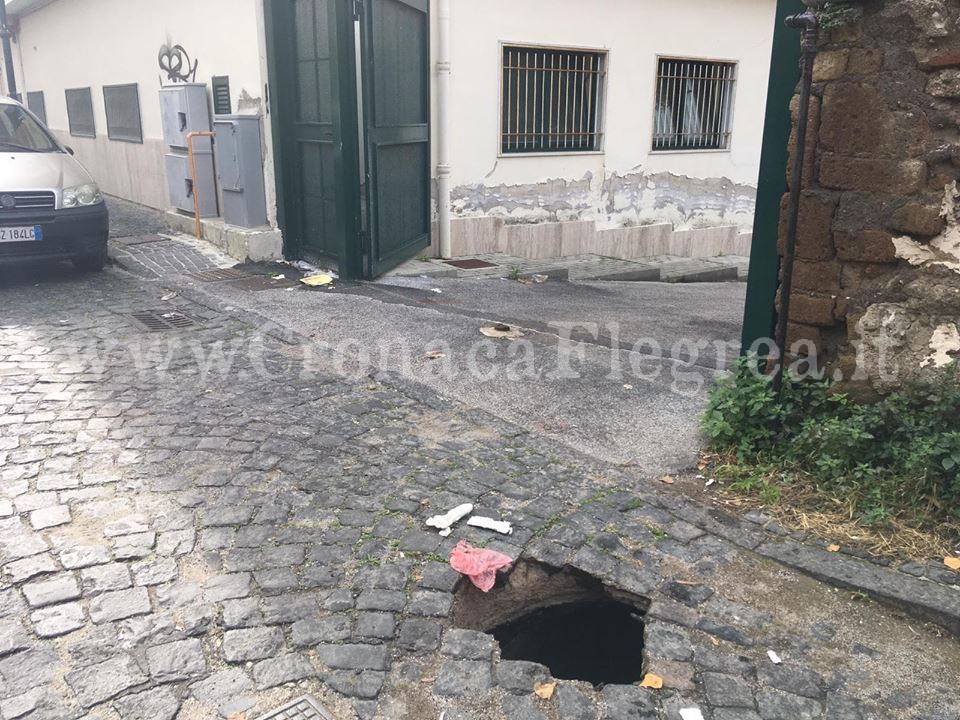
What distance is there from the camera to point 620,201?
10.9 m

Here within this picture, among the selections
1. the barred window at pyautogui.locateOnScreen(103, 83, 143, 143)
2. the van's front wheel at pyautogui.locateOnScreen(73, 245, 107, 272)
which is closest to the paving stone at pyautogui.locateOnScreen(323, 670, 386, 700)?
the van's front wheel at pyautogui.locateOnScreen(73, 245, 107, 272)

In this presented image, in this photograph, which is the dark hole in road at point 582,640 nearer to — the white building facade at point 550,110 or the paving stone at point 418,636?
the paving stone at point 418,636

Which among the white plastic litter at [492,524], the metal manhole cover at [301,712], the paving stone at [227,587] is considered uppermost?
the white plastic litter at [492,524]

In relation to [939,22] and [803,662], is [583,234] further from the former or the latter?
[803,662]

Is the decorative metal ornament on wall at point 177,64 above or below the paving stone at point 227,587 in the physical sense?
above

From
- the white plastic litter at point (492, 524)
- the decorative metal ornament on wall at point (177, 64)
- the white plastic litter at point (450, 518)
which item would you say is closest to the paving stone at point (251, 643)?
the white plastic litter at point (450, 518)

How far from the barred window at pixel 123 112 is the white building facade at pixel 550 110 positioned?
0.06 m

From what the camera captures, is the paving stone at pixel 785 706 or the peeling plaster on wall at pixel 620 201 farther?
the peeling plaster on wall at pixel 620 201

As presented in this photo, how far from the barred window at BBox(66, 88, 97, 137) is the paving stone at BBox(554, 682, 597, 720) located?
558 inches

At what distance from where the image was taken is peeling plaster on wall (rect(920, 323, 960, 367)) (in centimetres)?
368

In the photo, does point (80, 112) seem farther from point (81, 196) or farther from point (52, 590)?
point (52, 590)

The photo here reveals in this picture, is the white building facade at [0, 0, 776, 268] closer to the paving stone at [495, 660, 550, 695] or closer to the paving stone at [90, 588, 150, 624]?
the paving stone at [90, 588, 150, 624]

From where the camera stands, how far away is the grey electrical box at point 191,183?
990 centimetres

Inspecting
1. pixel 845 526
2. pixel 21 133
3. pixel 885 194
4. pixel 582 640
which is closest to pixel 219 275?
pixel 21 133
